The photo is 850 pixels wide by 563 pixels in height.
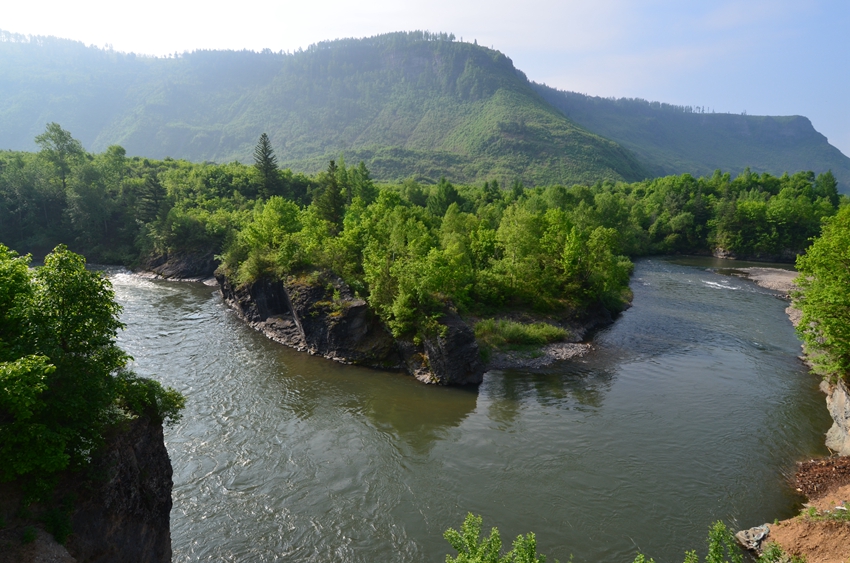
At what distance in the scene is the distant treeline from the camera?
48.2 m

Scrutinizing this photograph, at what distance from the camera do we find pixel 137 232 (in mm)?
90688

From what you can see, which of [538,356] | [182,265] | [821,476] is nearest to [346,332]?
[538,356]

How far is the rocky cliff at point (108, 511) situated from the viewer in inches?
501

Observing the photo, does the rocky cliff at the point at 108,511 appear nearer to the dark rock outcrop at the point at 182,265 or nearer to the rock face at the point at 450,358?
the rock face at the point at 450,358

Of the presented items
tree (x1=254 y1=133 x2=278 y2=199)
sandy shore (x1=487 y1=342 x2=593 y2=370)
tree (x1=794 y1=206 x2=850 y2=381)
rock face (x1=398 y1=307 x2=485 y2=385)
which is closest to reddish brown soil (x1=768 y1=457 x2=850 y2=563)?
tree (x1=794 y1=206 x2=850 y2=381)

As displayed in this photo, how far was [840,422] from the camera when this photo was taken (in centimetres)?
2836

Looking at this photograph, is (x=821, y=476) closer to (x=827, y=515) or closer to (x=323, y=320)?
(x=827, y=515)

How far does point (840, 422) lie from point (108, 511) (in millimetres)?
39485

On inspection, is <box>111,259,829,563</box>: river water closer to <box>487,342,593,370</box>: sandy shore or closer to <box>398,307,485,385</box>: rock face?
<box>398,307,485,385</box>: rock face

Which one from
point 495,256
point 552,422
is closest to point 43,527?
point 552,422

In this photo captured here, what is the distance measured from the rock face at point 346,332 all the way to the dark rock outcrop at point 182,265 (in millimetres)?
34001

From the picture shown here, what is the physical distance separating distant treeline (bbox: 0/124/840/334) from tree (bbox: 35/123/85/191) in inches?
13.4

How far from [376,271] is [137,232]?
73.5 m

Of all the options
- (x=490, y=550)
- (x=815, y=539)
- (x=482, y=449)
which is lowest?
(x=482, y=449)
